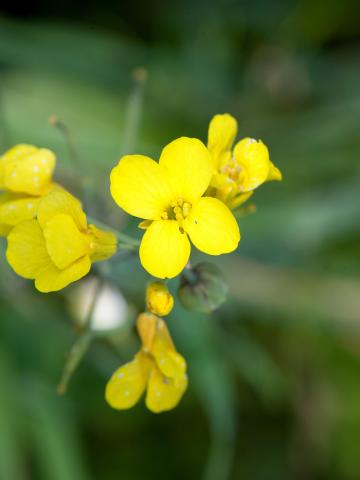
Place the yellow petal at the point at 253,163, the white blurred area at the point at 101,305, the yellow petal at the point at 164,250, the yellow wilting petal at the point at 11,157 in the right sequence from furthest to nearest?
the white blurred area at the point at 101,305, the yellow wilting petal at the point at 11,157, the yellow petal at the point at 253,163, the yellow petal at the point at 164,250

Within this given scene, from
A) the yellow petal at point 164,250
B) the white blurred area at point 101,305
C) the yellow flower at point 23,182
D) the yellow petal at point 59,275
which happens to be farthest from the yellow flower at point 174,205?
the white blurred area at point 101,305

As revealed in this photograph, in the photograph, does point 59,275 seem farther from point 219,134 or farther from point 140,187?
point 219,134

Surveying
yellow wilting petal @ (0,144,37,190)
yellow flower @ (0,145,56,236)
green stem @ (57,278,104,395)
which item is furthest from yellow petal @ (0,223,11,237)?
green stem @ (57,278,104,395)

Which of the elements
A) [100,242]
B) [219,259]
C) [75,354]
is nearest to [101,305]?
[219,259]

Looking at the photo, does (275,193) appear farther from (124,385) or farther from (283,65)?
(124,385)

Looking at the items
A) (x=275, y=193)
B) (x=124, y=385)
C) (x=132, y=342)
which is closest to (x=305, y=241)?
(x=275, y=193)

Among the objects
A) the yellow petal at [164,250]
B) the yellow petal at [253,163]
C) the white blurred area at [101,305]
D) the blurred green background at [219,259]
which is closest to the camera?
the yellow petal at [164,250]

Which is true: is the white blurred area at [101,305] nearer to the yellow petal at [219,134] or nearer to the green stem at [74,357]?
the green stem at [74,357]
